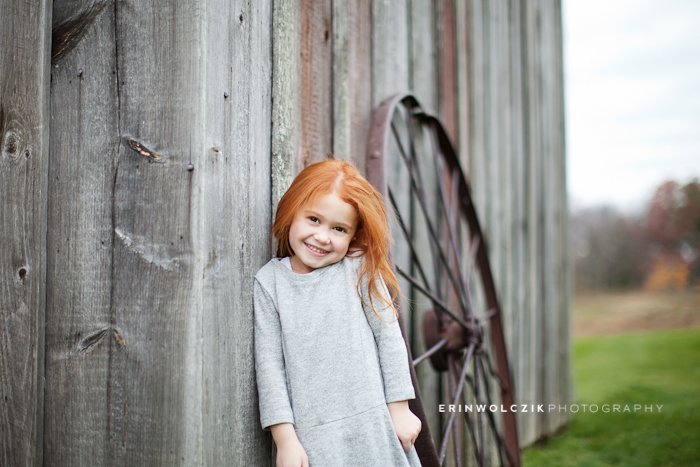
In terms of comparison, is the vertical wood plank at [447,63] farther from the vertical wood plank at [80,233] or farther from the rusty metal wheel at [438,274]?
the vertical wood plank at [80,233]

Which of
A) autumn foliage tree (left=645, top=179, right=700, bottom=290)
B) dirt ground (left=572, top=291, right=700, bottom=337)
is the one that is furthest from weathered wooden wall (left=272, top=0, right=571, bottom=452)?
autumn foliage tree (left=645, top=179, right=700, bottom=290)

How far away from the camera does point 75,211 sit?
1186 mm

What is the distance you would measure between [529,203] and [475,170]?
922 mm

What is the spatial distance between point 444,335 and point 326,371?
966mm

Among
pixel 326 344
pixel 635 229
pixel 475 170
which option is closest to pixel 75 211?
pixel 326 344

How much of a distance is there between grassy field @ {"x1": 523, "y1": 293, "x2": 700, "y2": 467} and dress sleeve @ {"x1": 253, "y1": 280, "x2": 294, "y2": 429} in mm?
2660

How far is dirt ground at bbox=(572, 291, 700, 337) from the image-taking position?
10.3m

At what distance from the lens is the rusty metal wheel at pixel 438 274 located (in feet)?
6.32

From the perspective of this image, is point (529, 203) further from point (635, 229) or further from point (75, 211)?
point (635, 229)

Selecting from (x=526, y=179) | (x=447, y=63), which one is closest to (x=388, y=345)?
(x=447, y=63)

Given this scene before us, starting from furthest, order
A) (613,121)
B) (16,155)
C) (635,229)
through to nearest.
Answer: (613,121)
(635,229)
(16,155)

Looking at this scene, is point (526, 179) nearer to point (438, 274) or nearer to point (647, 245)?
point (438, 274)

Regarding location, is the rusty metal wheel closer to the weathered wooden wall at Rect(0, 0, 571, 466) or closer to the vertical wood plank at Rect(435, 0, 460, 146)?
the vertical wood plank at Rect(435, 0, 460, 146)

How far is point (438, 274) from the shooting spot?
219cm
